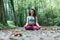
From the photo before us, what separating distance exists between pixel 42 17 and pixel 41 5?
3.08 metres

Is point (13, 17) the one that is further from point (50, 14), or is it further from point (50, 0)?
point (50, 0)

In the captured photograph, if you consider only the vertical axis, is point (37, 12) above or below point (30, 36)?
below

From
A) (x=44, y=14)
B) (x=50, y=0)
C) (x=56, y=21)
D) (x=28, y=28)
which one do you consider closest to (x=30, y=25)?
(x=28, y=28)

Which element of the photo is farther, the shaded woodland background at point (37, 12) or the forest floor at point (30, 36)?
the shaded woodland background at point (37, 12)

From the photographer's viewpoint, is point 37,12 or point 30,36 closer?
point 30,36

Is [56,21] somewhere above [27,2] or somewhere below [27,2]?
below

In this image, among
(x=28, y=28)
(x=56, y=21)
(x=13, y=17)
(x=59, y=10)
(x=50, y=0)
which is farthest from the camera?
(x=50, y=0)

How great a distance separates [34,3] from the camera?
85.9ft

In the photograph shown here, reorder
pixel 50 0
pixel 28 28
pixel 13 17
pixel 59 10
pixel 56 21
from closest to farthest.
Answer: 1. pixel 28 28
2. pixel 56 21
3. pixel 13 17
4. pixel 59 10
5. pixel 50 0

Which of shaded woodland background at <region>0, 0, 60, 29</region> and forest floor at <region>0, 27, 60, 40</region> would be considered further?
shaded woodland background at <region>0, 0, 60, 29</region>

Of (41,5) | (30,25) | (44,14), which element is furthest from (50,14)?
(30,25)

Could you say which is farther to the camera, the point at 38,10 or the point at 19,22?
the point at 38,10

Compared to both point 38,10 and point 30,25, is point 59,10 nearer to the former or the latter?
point 38,10

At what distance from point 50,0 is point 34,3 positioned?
2.59m
